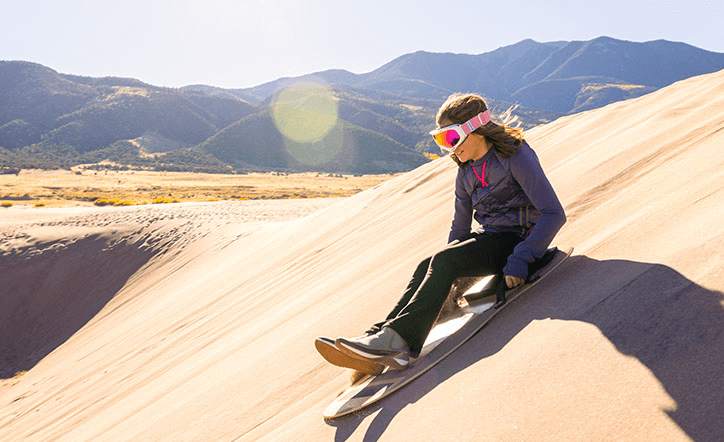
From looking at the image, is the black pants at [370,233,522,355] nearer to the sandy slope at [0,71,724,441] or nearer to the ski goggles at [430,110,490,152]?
the sandy slope at [0,71,724,441]

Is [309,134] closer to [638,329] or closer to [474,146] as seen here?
[474,146]

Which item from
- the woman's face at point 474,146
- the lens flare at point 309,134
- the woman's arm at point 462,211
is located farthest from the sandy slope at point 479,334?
the lens flare at point 309,134

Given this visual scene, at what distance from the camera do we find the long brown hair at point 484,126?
6.66ft

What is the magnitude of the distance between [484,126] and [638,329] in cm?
102

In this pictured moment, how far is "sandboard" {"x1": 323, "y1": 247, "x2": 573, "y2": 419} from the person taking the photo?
174 cm

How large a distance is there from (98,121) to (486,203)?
355 feet

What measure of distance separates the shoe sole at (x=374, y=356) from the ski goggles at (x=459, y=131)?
941mm

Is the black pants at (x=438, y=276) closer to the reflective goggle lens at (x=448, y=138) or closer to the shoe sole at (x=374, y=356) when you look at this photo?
the shoe sole at (x=374, y=356)

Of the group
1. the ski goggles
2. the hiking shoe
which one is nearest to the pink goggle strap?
the ski goggles

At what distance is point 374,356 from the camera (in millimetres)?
1725

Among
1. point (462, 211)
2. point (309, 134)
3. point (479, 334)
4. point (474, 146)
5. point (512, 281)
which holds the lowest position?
point (479, 334)

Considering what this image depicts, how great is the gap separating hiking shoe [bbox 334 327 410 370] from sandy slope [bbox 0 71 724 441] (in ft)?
0.38

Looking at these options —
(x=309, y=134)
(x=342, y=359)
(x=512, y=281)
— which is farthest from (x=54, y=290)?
(x=309, y=134)

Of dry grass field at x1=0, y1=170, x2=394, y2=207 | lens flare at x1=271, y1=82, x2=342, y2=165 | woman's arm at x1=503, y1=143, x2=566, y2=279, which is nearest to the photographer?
woman's arm at x1=503, y1=143, x2=566, y2=279
